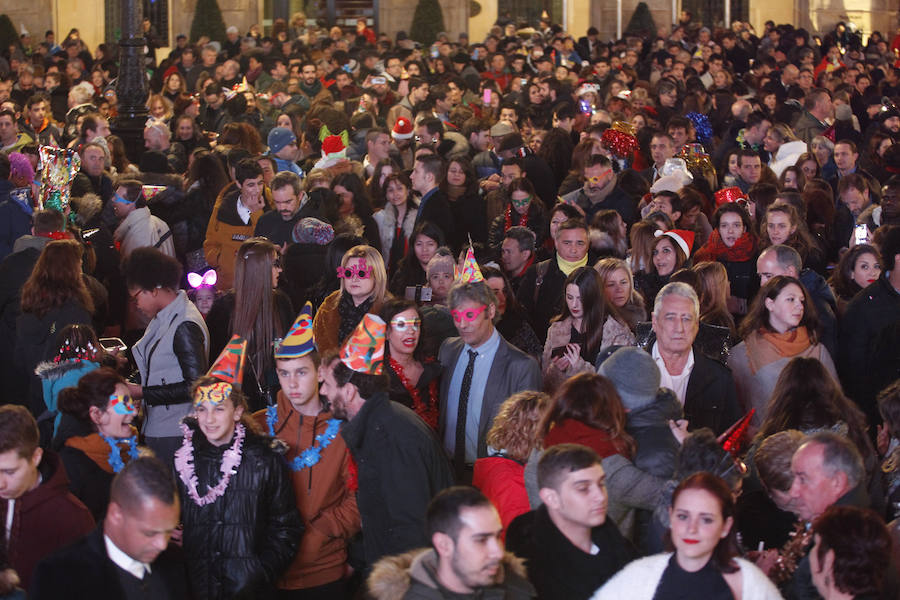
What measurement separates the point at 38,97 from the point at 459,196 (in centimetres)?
650

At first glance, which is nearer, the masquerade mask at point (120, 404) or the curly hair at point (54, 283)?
the masquerade mask at point (120, 404)

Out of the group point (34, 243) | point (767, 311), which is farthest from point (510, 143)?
point (767, 311)

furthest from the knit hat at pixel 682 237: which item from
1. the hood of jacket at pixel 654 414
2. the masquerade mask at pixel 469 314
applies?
the hood of jacket at pixel 654 414

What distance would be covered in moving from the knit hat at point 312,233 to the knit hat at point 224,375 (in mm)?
3063

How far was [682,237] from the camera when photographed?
353 inches

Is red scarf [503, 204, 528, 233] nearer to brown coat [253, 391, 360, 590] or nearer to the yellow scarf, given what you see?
the yellow scarf

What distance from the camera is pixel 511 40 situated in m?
24.3

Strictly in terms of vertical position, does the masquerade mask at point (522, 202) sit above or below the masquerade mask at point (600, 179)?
below

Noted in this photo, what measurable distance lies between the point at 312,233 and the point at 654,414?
4006 mm

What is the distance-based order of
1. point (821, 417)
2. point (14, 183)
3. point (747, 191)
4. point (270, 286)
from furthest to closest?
point (747, 191) < point (14, 183) < point (270, 286) < point (821, 417)

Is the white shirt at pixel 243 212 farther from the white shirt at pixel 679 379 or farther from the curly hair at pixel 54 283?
the white shirt at pixel 679 379

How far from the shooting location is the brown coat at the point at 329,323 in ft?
23.9

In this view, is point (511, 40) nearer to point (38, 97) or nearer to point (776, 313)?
point (38, 97)

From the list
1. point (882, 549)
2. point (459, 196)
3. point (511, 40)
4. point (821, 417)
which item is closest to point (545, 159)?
point (459, 196)
